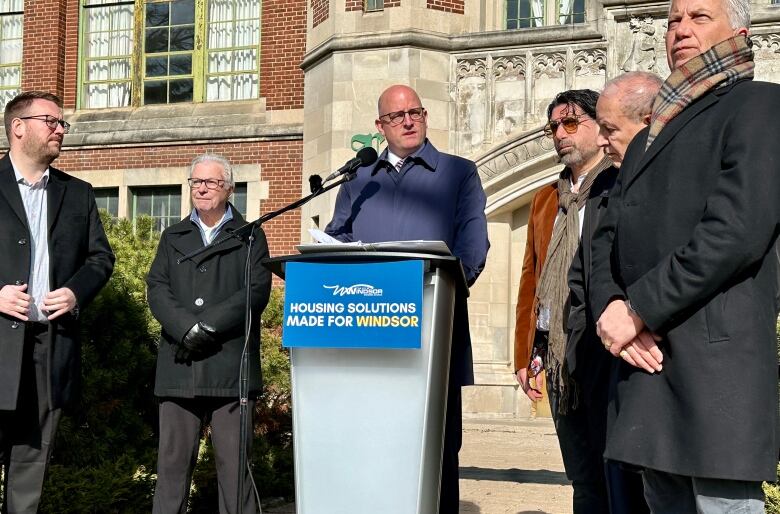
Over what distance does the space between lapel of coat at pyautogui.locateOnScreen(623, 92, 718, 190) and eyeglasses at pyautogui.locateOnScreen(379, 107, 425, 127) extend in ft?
6.17

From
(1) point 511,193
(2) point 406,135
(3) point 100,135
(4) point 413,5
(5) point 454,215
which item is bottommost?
(5) point 454,215

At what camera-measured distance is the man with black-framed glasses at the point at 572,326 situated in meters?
4.29

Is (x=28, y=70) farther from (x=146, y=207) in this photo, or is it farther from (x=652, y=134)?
(x=652, y=134)

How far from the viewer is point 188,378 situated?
508 centimetres

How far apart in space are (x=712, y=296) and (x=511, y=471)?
6.08 meters

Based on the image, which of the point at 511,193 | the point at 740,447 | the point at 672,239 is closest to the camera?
the point at 740,447

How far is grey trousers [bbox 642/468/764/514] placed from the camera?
8.82 ft

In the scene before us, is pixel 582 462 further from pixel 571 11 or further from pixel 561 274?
pixel 571 11

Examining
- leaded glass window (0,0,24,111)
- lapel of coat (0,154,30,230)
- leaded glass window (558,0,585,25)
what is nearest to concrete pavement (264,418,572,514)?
lapel of coat (0,154,30,230)

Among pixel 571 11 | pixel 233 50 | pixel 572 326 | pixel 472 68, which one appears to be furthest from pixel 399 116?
pixel 233 50

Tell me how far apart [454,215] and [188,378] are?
1525 millimetres

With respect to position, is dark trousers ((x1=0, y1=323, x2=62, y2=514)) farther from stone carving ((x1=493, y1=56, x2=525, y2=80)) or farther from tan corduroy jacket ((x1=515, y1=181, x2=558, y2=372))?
stone carving ((x1=493, y1=56, x2=525, y2=80))

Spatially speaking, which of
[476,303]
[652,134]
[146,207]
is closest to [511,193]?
[476,303]

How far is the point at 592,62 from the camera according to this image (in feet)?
42.6
